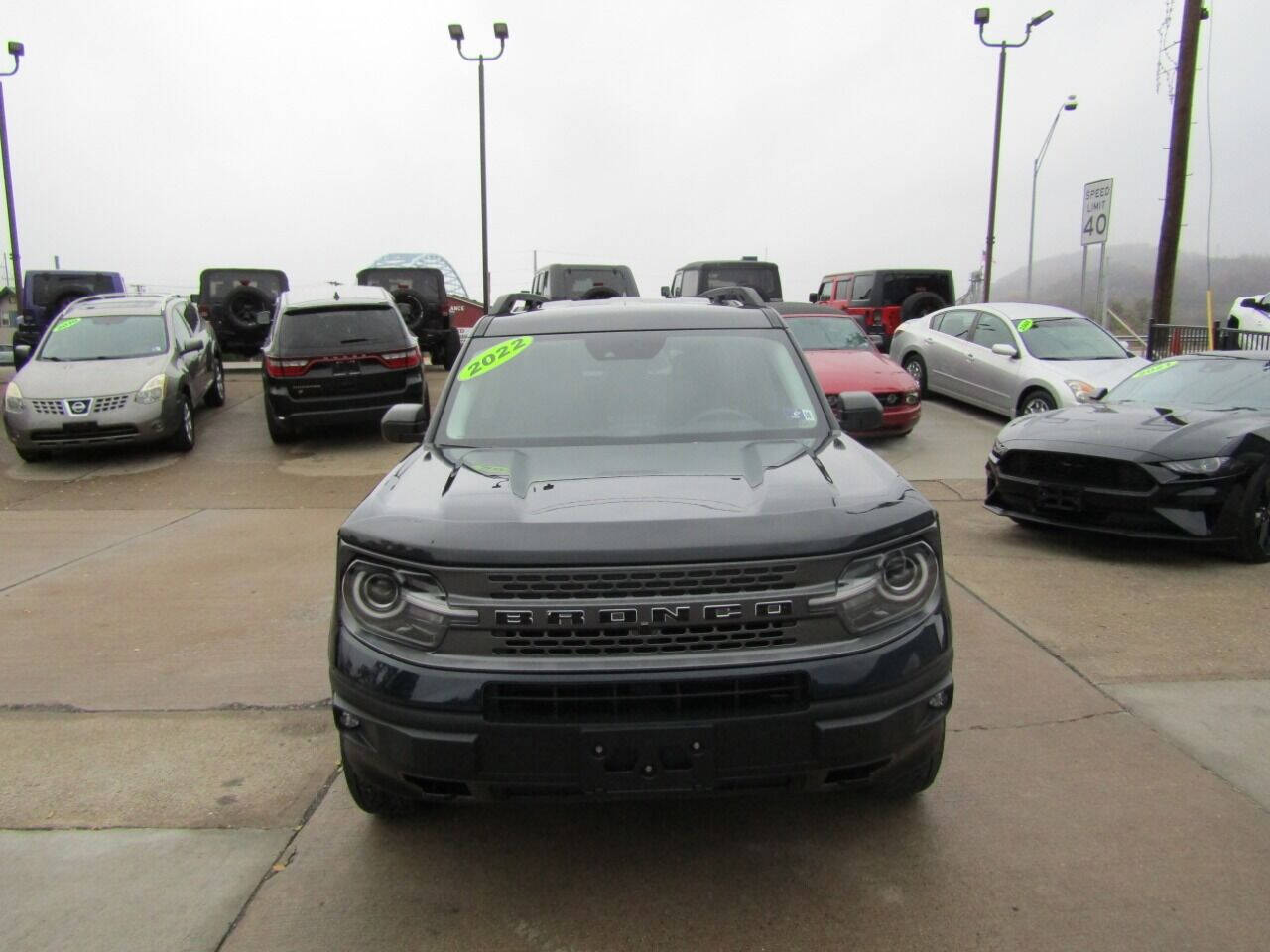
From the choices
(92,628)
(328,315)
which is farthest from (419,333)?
(92,628)

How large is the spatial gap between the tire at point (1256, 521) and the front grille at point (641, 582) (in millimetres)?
5144

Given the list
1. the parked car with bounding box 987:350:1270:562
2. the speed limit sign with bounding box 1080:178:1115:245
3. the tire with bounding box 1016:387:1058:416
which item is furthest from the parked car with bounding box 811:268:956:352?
the parked car with bounding box 987:350:1270:562

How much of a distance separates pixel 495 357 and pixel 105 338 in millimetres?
9615

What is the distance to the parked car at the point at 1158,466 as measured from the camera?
6297mm

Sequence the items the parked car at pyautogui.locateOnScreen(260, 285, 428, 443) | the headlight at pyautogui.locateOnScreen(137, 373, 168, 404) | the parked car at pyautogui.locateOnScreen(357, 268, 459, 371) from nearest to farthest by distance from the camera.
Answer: the headlight at pyautogui.locateOnScreen(137, 373, 168, 404), the parked car at pyautogui.locateOnScreen(260, 285, 428, 443), the parked car at pyautogui.locateOnScreen(357, 268, 459, 371)

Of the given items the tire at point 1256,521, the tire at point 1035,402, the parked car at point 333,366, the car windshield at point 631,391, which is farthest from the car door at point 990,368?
the car windshield at point 631,391

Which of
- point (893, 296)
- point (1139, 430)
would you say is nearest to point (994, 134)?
point (893, 296)

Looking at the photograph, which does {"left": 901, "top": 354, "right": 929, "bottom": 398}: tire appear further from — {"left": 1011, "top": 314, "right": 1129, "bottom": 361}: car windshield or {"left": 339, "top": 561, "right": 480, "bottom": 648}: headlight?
{"left": 339, "top": 561, "right": 480, "bottom": 648}: headlight

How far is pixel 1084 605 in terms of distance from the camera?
5.63 metres

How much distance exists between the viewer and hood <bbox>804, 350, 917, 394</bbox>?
36.4ft

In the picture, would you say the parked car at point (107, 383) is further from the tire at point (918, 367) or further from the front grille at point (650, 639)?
the tire at point (918, 367)

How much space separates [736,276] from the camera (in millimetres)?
18875

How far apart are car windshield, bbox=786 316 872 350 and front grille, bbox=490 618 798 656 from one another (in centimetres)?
1009

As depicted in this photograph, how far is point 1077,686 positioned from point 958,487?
17.3ft
